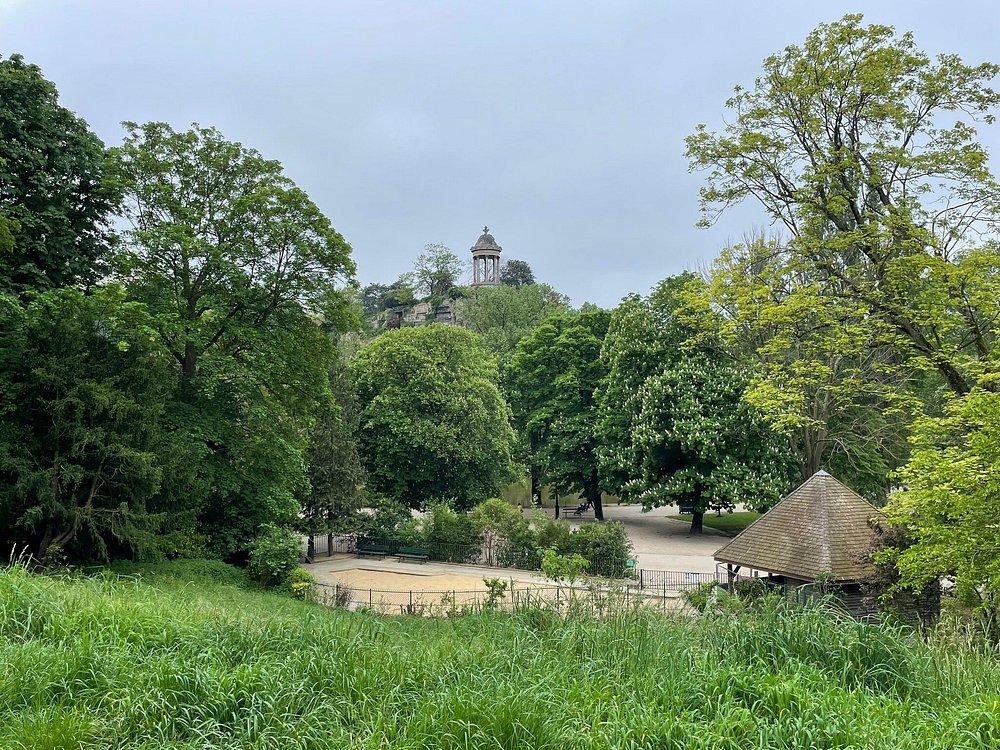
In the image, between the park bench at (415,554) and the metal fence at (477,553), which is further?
the park bench at (415,554)

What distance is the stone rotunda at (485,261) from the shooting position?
98438mm

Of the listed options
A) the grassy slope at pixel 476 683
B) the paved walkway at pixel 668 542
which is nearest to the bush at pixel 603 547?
the paved walkway at pixel 668 542

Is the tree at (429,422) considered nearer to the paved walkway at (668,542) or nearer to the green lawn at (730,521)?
the paved walkway at (668,542)

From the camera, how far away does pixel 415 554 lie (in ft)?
98.5

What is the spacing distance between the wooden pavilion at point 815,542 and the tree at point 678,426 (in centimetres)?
1091

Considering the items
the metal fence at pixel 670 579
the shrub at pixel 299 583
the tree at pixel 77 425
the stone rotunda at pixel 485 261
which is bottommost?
the metal fence at pixel 670 579

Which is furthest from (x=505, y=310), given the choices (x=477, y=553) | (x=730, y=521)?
(x=477, y=553)

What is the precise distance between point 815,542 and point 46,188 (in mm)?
20733

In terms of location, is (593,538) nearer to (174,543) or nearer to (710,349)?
(710,349)

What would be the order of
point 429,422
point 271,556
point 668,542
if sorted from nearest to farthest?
1. point 271,556
2. point 668,542
3. point 429,422

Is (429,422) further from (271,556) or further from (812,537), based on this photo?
(812,537)

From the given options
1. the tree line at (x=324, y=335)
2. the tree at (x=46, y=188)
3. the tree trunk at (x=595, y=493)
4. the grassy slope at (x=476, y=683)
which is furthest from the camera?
the tree trunk at (x=595, y=493)

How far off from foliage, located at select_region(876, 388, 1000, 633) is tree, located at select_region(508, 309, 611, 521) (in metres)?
25.4

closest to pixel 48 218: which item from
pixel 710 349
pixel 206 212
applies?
pixel 206 212
